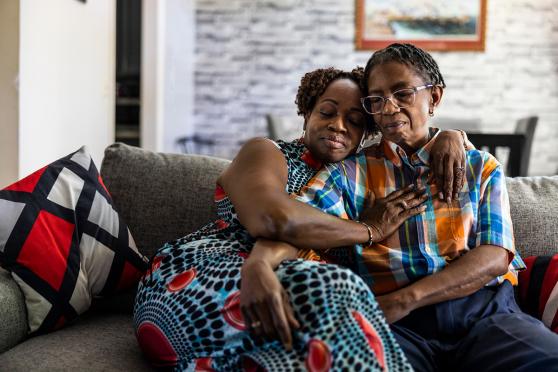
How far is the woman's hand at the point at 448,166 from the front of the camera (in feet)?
4.98

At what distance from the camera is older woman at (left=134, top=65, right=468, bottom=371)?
1.10 m

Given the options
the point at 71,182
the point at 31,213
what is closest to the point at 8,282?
the point at 31,213

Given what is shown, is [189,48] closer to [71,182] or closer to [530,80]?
[530,80]

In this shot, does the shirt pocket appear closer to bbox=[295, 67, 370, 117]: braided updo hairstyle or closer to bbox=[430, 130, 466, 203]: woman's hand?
bbox=[430, 130, 466, 203]: woman's hand

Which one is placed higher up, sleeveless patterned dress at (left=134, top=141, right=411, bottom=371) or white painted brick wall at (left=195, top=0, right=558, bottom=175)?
white painted brick wall at (left=195, top=0, right=558, bottom=175)

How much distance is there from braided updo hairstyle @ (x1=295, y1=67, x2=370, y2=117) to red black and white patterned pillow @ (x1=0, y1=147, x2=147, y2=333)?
0.61 m

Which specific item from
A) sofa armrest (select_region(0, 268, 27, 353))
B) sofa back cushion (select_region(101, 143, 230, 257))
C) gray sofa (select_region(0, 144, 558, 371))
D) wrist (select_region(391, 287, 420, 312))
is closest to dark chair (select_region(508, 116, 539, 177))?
gray sofa (select_region(0, 144, 558, 371))

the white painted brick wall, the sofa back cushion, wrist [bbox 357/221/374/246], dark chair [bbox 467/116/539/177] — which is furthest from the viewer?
the white painted brick wall

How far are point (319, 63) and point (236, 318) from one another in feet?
15.0

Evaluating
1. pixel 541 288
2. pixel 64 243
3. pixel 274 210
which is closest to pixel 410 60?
pixel 274 210

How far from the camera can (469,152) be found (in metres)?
1.60

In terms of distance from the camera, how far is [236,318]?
1.19 m

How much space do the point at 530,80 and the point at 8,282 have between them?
4.88 meters

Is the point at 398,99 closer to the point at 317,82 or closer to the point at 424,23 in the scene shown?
the point at 317,82
